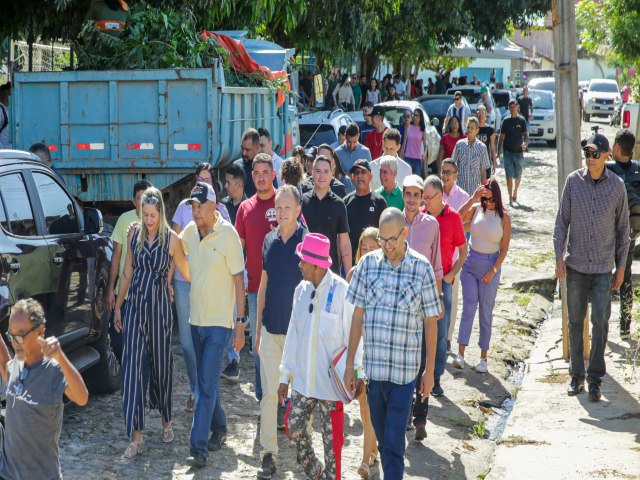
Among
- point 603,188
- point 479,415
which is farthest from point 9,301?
point 603,188

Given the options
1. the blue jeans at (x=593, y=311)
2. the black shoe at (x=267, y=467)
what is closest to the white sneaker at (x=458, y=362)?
the blue jeans at (x=593, y=311)

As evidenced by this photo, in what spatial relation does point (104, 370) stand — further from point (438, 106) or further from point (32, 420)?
point (438, 106)

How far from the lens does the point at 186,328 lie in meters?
7.24

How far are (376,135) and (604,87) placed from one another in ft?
127

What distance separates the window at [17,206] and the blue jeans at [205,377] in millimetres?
1300

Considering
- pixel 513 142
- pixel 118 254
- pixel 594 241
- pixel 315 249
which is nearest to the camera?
pixel 315 249

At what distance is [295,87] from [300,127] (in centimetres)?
97

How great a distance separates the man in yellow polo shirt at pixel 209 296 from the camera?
684 cm

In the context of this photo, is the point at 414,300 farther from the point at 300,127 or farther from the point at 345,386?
the point at 300,127

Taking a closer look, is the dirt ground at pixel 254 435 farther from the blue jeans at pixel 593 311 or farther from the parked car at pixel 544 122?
the parked car at pixel 544 122

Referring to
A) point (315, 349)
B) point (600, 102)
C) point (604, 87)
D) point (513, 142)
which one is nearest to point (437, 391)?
point (315, 349)

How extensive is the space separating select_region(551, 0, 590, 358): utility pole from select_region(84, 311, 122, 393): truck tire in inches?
163

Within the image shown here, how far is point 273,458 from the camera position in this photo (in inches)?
267

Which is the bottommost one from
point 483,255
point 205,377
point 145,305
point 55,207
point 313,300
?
point 205,377
